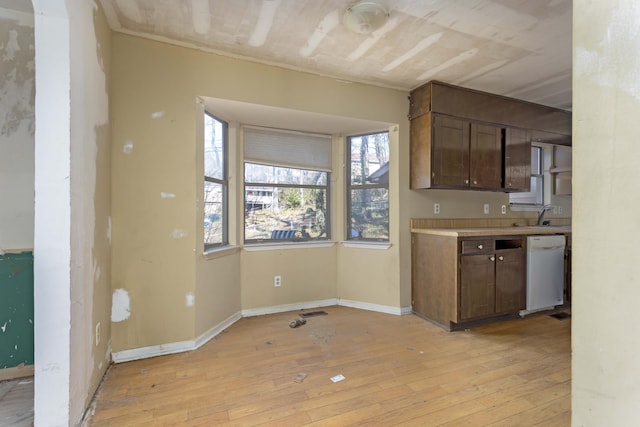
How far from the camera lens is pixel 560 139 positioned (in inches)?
158

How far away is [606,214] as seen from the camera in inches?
29.4

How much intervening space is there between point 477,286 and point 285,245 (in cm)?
206

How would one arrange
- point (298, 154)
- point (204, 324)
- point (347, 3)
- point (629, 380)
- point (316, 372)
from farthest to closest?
1. point (298, 154)
2. point (204, 324)
3. point (316, 372)
4. point (347, 3)
5. point (629, 380)

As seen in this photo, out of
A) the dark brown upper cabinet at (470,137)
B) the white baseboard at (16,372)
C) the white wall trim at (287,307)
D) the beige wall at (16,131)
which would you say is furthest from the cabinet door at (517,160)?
the white baseboard at (16,372)

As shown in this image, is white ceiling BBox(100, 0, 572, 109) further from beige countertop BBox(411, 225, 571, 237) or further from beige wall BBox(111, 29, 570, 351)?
beige countertop BBox(411, 225, 571, 237)

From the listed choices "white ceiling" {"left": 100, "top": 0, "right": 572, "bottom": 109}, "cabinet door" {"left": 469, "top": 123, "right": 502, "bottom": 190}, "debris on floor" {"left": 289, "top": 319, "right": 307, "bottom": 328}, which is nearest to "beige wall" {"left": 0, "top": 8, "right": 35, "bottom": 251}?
"white ceiling" {"left": 100, "top": 0, "right": 572, "bottom": 109}

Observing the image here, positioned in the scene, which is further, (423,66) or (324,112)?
(324,112)

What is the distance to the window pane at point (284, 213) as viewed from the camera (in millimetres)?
3264

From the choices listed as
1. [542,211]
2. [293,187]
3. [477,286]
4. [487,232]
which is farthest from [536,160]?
[293,187]

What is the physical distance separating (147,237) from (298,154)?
1819 millimetres

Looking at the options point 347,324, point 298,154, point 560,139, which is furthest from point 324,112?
point 560,139

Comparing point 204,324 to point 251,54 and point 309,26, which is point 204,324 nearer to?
point 251,54

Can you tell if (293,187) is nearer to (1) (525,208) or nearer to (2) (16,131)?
(2) (16,131)

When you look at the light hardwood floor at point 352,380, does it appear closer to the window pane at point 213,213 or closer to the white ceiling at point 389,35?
the window pane at point 213,213
